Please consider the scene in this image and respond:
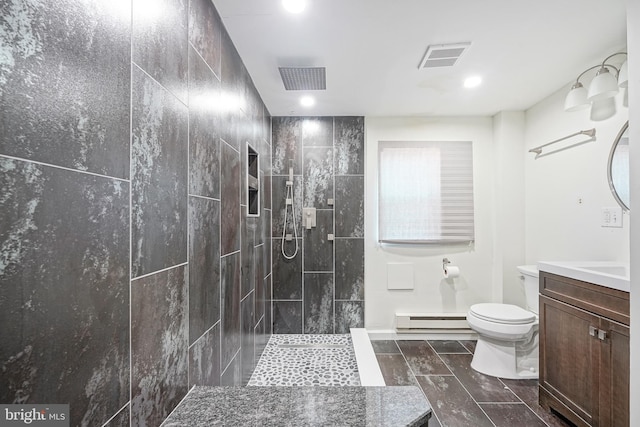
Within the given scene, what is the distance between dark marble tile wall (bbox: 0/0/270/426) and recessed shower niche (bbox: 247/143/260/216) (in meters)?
0.83

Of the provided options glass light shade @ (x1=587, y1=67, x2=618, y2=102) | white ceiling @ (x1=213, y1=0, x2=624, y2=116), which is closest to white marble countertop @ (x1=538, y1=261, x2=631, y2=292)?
glass light shade @ (x1=587, y1=67, x2=618, y2=102)

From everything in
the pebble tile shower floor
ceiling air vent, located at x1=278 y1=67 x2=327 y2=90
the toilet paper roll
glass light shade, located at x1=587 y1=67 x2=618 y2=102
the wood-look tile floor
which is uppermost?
ceiling air vent, located at x1=278 y1=67 x2=327 y2=90

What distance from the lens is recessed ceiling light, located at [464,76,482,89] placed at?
2383 millimetres

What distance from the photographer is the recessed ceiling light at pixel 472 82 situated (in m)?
2.38

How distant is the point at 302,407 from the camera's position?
111 centimetres

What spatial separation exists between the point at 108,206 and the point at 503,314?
278 cm

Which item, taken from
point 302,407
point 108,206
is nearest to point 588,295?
point 302,407

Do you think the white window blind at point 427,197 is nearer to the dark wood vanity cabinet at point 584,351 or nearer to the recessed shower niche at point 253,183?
the dark wood vanity cabinet at point 584,351

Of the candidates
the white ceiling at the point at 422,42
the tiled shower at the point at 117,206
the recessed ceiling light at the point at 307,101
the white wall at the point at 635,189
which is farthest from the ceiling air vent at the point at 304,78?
the white wall at the point at 635,189

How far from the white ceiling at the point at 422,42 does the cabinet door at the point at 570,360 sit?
1669 mm

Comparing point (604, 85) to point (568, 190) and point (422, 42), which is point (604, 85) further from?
point (422, 42)

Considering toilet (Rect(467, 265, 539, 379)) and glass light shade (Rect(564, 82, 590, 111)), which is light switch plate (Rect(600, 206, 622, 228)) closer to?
toilet (Rect(467, 265, 539, 379))

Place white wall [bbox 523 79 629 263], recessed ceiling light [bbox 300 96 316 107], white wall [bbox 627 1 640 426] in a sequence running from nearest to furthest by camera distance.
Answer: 1. white wall [bbox 627 1 640 426]
2. white wall [bbox 523 79 629 263]
3. recessed ceiling light [bbox 300 96 316 107]

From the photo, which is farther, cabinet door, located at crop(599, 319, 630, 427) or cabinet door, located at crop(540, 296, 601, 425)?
cabinet door, located at crop(540, 296, 601, 425)
